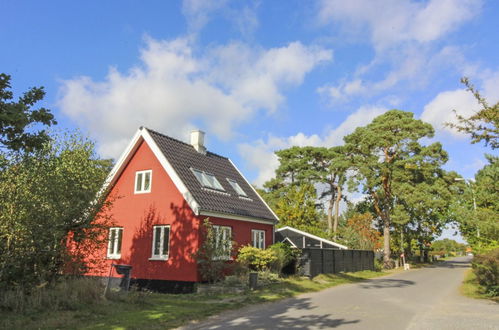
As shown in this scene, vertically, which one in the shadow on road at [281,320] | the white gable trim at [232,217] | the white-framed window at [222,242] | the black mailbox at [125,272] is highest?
the white gable trim at [232,217]

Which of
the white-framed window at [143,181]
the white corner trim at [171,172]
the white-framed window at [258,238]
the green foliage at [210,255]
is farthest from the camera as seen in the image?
the white-framed window at [258,238]

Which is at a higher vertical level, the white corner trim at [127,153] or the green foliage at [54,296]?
the white corner trim at [127,153]

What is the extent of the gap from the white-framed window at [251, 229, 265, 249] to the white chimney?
5.67 m

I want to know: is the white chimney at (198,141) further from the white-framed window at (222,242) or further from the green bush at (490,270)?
the green bush at (490,270)

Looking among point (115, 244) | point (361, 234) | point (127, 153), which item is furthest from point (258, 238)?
point (361, 234)

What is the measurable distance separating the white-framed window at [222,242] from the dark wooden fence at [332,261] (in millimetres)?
6312

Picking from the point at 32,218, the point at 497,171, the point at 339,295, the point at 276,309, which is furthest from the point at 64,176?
the point at 497,171

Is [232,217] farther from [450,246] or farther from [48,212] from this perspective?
[450,246]

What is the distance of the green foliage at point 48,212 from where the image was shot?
11641mm

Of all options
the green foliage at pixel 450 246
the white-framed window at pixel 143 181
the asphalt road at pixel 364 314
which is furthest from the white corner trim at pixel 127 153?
the green foliage at pixel 450 246

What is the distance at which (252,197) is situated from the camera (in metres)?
22.7

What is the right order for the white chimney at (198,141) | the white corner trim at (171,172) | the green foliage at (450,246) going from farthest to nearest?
the green foliage at (450,246)
the white chimney at (198,141)
the white corner trim at (171,172)

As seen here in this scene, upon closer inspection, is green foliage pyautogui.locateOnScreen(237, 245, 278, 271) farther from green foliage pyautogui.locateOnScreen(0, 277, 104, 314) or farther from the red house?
green foliage pyautogui.locateOnScreen(0, 277, 104, 314)

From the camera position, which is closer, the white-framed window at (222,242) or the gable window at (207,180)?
the white-framed window at (222,242)
